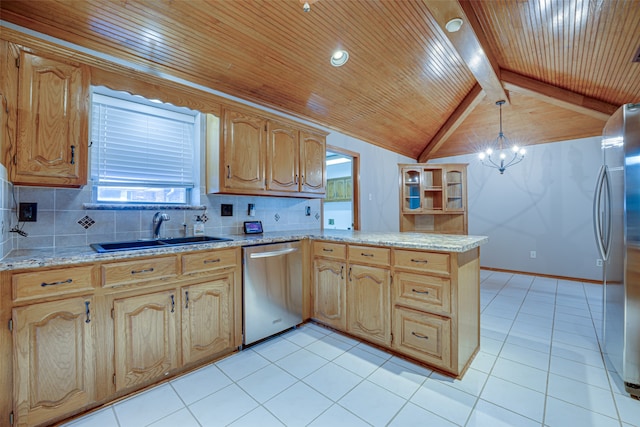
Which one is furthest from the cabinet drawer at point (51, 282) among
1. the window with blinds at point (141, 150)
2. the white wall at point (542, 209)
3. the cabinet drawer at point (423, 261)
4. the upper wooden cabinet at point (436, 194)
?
the white wall at point (542, 209)

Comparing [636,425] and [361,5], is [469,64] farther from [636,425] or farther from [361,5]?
[636,425]

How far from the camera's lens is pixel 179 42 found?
2.13 m

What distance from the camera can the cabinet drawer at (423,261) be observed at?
1821 mm

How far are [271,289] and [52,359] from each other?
139cm

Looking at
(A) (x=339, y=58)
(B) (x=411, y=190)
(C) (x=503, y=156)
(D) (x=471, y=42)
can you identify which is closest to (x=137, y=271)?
(A) (x=339, y=58)

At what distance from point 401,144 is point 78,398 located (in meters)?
5.20

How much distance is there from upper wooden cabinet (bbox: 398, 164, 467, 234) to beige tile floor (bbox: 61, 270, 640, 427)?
114 inches

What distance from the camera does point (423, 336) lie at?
6.37ft

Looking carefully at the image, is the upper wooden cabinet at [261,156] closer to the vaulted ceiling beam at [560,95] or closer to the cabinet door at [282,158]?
the cabinet door at [282,158]

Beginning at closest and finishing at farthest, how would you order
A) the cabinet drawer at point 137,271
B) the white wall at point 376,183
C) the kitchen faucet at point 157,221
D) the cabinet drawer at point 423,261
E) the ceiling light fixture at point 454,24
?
the cabinet drawer at point 137,271
the cabinet drawer at point 423,261
the kitchen faucet at point 157,221
the ceiling light fixture at point 454,24
the white wall at point 376,183

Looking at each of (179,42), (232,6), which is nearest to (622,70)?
(232,6)

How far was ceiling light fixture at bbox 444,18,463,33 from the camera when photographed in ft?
7.61

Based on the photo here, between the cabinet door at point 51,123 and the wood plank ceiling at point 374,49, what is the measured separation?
508mm

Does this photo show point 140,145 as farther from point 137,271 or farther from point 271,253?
point 271,253
